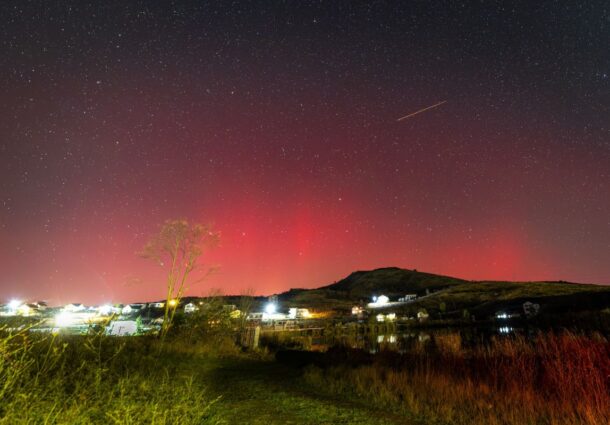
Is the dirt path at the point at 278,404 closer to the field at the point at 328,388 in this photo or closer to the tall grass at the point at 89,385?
the field at the point at 328,388

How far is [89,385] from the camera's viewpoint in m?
6.82

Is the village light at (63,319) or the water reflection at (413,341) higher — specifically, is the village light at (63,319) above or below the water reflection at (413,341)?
above

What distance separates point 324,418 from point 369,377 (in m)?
3.99

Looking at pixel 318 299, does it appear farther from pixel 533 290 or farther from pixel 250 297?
pixel 250 297

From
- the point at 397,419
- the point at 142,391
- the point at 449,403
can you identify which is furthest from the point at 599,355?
the point at 142,391

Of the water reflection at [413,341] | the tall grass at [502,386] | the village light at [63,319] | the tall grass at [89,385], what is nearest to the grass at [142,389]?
the tall grass at [89,385]

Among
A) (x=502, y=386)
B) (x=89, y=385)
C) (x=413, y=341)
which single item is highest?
(x=89, y=385)

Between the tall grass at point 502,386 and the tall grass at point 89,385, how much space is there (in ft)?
15.6

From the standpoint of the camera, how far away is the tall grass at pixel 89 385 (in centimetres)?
457

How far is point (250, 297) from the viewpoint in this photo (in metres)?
30.3

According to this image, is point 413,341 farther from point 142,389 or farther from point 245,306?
point 142,389

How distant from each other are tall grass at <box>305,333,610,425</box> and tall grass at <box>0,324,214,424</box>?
476cm

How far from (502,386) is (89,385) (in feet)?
32.2

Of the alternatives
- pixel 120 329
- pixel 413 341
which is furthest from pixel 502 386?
pixel 413 341
